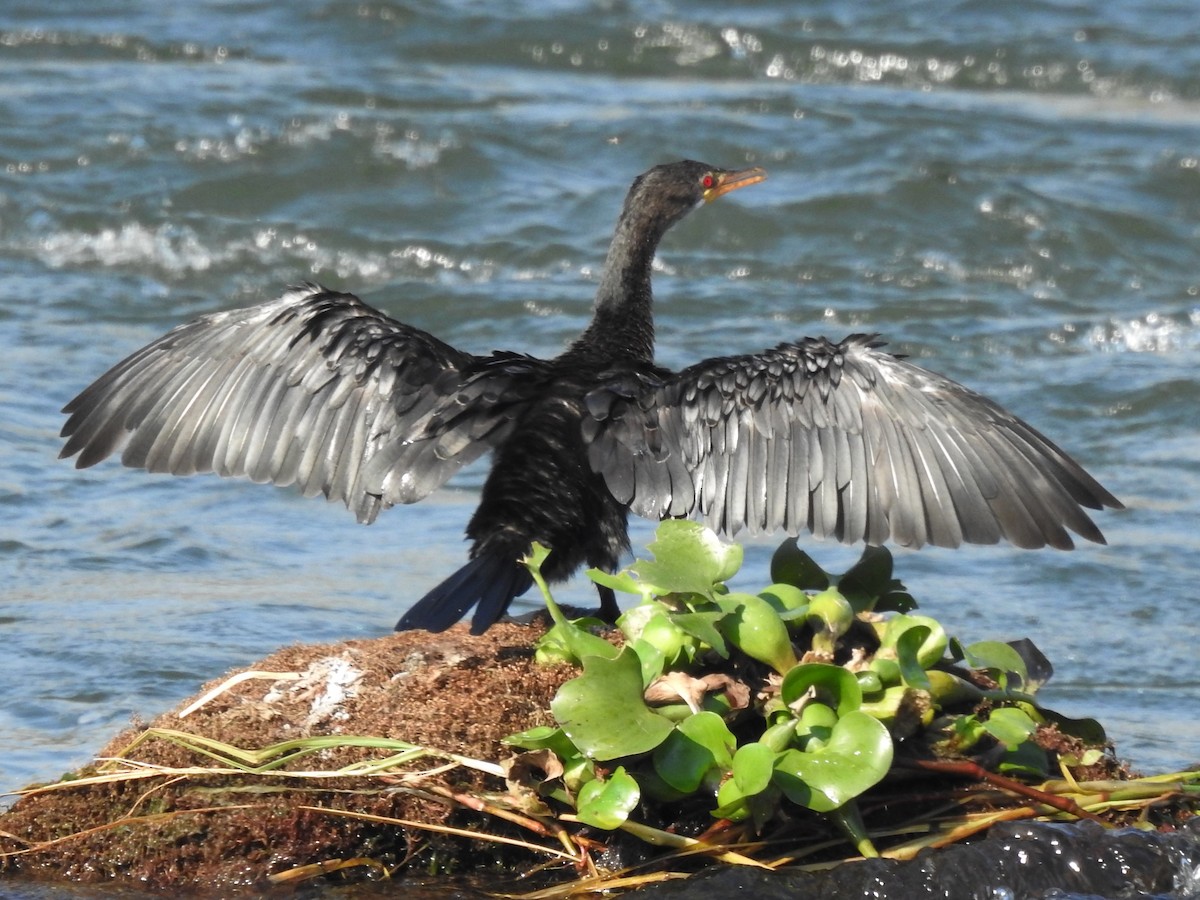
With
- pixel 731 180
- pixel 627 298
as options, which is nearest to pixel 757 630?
pixel 627 298

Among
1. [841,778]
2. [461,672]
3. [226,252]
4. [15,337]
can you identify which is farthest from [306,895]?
[226,252]

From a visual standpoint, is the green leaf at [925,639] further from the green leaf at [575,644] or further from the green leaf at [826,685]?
the green leaf at [575,644]

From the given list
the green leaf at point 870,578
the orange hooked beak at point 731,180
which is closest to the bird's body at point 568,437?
the green leaf at point 870,578

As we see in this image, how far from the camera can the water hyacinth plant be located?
11.6ft

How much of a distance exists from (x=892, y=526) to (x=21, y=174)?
9331 mm

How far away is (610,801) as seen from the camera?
3525mm

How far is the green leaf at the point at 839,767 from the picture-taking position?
3.49 meters

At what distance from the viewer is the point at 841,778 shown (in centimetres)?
349

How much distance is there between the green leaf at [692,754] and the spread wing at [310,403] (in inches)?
48.6

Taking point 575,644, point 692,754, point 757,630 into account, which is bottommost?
point 692,754

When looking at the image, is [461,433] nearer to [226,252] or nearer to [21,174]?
[226,252]

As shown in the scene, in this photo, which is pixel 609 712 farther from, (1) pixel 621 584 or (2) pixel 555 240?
(2) pixel 555 240

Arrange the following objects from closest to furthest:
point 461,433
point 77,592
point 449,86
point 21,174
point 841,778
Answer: point 841,778, point 461,433, point 77,592, point 21,174, point 449,86

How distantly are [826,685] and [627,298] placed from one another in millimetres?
2507
